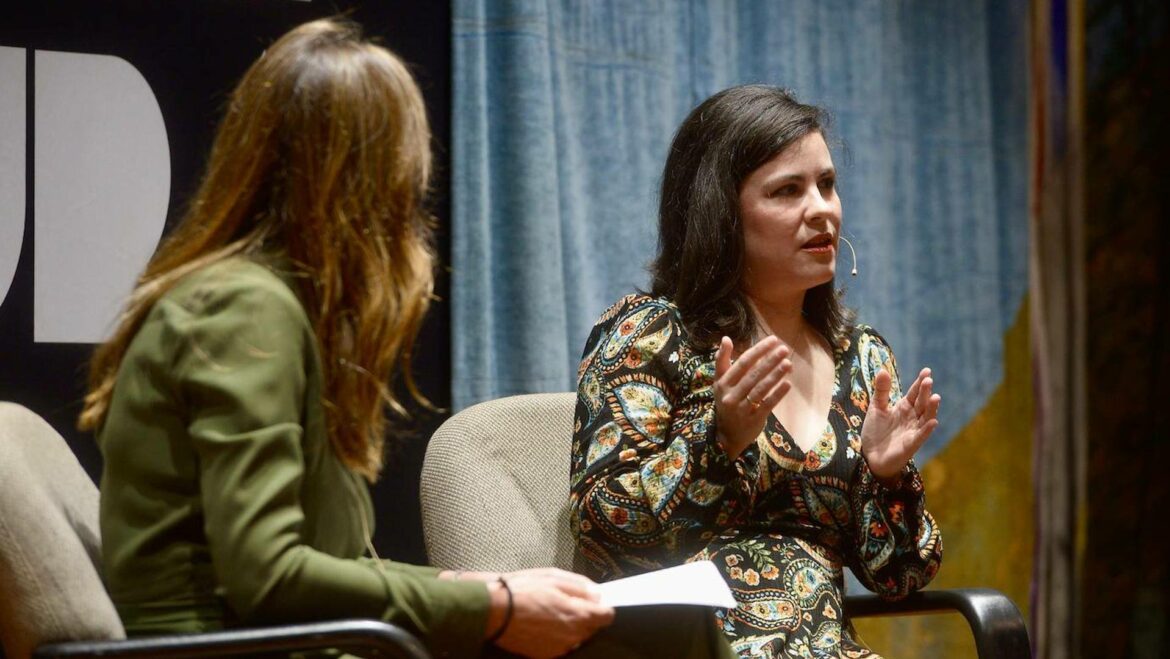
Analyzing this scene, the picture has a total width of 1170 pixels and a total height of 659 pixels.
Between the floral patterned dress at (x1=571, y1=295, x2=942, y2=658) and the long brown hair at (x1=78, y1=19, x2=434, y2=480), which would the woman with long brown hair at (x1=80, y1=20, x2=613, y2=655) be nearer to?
the long brown hair at (x1=78, y1=19, x2=434, y2=480)

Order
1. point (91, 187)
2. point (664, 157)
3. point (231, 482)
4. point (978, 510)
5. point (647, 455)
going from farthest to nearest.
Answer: point (978, 510) → point (664, 157) → point (91, 187) → point (647, 455) → point (231, 482)

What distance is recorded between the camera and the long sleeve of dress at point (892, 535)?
1860mm

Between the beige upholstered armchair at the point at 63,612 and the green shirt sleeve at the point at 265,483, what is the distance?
0.03m

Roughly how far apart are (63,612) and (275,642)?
233 millimetres

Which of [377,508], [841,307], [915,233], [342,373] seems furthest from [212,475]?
[915,233]

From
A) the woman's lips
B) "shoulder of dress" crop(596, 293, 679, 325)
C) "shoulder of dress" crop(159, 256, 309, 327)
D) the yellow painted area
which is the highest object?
"shoulder of dress" crop(159, 256, 309, 327)

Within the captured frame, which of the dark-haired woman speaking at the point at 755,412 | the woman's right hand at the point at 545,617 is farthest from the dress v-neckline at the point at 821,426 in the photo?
the woman's right hand at the point at 545,617

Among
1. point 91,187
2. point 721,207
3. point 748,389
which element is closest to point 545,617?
point 748,389

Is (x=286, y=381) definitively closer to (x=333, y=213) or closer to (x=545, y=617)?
(x=333, y=213)

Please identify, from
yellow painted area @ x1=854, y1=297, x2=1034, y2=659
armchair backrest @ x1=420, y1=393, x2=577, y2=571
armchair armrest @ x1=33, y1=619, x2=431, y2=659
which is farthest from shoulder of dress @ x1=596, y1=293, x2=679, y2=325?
yellow painted area @ x1=854, y1=297, x2=1034, y2=659

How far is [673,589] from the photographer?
1270 mm

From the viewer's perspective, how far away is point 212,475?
1111mm

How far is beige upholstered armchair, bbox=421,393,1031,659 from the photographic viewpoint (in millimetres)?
1869

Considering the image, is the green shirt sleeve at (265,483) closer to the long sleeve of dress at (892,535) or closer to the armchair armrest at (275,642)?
the armchair armrest at (275,642)
